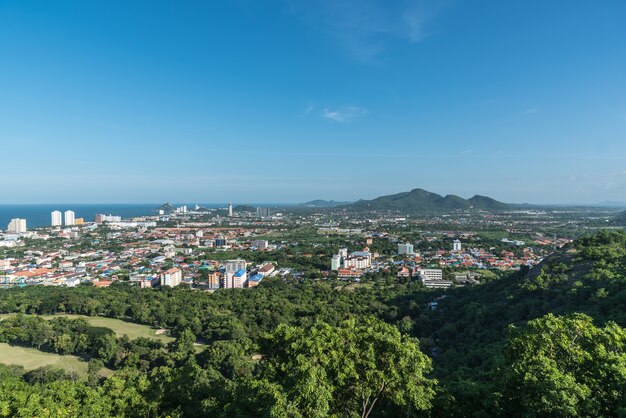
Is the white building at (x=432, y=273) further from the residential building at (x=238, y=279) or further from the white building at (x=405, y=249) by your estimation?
the residential building at (x=238, y=279)

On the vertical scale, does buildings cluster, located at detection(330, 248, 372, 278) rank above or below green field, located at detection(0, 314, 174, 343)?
above

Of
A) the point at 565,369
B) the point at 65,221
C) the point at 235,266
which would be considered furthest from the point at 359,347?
the point at 65,221

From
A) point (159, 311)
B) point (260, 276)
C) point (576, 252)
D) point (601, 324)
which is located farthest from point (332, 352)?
point (260, 276)

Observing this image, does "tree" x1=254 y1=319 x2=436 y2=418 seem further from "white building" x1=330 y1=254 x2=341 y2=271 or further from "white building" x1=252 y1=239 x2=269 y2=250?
"white building" x1=252 y1=239 x2=269 y2=250

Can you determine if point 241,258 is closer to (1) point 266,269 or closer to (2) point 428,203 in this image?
(1) point 266,269

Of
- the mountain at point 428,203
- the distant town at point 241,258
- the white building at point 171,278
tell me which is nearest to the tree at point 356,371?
the distant town at point 241,258

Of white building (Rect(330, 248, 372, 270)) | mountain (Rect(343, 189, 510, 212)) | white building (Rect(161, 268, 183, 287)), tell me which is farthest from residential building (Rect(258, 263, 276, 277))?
mountain (Rect(343, 189, 510, 212))
